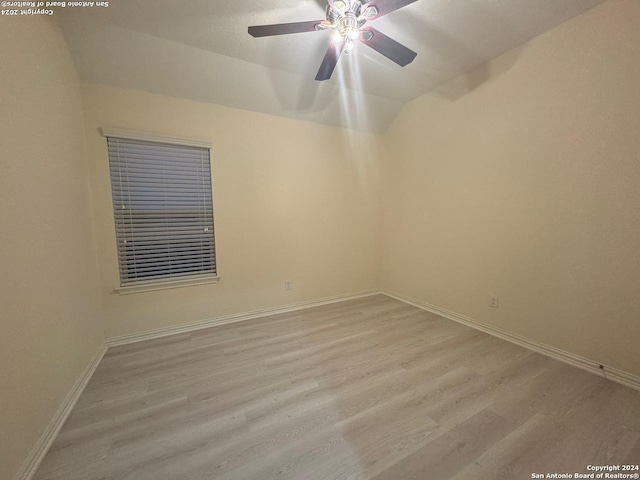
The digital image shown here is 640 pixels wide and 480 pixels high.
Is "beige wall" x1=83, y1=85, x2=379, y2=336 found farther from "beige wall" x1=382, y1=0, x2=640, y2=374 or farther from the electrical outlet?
the electrical outlet

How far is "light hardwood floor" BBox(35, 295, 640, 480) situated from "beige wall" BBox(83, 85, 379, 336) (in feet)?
1.86

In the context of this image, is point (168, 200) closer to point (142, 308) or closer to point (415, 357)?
point (142, 308)

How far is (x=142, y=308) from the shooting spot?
2.33 m

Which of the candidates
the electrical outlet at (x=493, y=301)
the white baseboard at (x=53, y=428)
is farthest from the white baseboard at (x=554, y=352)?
the white baseboard at (x=53, y=428)

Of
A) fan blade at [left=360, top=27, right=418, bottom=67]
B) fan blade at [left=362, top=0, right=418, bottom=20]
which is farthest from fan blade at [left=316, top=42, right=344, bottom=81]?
fan blade at [left=362, top=0, right=418, bottom=20]

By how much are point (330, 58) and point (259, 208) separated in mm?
1678

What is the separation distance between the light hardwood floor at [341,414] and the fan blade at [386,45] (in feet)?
7.62

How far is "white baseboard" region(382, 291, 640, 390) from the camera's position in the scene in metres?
1.63

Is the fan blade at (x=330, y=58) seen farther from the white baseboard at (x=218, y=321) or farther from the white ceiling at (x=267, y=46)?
the white baseboard at (x=218, y=321)

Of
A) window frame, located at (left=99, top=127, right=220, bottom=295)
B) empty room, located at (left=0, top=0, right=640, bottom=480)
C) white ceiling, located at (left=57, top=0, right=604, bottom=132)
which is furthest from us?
window frame, located at (left=99, top=127, right=220, bottom=295)

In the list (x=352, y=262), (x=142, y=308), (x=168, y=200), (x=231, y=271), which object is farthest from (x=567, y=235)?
(x=142, y=308)

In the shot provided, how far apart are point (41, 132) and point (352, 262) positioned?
3187mm

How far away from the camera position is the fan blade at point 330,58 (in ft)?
5.05

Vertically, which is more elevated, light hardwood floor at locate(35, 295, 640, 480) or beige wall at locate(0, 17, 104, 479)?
beige wall at locate(0, 17, 104, 479)
